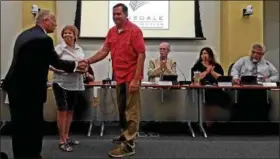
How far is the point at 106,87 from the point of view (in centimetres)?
463

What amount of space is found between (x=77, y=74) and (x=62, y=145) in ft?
2.22

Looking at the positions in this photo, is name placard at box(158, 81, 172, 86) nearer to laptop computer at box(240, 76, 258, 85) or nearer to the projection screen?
laptop computer at box(240, 76, 258, 85)

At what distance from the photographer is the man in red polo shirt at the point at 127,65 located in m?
3.34

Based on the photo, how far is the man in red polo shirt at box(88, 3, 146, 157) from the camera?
3.34 m

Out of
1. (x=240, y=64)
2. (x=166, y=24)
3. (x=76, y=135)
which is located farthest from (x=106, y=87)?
(x=166, y=24)

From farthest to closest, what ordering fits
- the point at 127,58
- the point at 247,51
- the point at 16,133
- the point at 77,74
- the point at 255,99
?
1. the point at 247,51
2. the point at 255,99
3. the point at 77,74
4. the point at 127,58
5. the point at 16,133

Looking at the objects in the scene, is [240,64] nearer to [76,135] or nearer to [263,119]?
[263,119]

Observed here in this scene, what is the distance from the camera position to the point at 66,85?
3604mm

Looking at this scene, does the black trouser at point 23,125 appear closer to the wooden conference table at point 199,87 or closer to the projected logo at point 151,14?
the wooden conference table at point 199,87

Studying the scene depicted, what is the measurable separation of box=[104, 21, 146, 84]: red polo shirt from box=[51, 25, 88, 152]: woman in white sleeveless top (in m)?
0.46

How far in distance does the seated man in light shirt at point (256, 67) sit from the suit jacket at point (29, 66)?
285cm

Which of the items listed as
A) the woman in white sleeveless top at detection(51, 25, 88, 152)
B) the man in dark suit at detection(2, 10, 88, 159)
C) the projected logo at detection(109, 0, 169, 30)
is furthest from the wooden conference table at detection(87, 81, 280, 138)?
the projected logo at detection(109, 0, 169, 30)

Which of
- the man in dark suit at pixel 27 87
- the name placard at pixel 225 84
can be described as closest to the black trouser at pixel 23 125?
the man in dark suit at pixel 27 87

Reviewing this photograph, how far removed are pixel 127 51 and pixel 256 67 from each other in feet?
7.50
